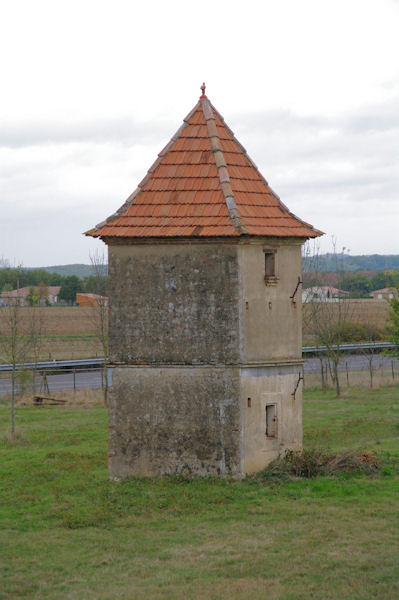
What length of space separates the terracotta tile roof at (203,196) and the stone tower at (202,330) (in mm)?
36

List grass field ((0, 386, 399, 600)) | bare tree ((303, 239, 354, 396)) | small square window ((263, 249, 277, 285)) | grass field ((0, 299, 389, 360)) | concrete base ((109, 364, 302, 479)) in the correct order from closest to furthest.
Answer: grass field ((0, 386, 399, 600)) → concrete base ((109, 364, 302, 479)) → small square window ((263, 249, 277, 285)) → bare tree ((303, 239, 354, 396)) → grass field ((0, 299, 389, 360))

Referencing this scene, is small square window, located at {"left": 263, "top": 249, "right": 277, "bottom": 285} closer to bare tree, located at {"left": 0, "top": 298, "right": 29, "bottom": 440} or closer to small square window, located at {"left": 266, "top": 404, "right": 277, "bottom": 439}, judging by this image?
small square window, located at {"left": 266, "top": 404, "right": 277, "bottom": 439}

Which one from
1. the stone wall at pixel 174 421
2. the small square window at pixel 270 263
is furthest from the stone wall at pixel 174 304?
the small square window at pixel 270 263

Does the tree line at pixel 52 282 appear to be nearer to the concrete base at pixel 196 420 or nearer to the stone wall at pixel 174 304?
the stone wall at pixel 174 304

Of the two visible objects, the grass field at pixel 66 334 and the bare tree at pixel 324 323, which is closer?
the bare tree at pixel 324 323

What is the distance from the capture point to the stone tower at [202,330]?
16078 mm

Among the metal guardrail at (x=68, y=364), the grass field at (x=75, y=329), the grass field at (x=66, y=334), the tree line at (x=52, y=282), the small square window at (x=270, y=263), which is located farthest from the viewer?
the tree line at (x=52, y=282)

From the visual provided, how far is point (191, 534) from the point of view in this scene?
1290 cm

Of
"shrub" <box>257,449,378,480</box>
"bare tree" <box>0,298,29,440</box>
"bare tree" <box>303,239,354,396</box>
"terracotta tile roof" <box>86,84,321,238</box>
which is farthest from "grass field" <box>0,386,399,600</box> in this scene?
"bare tree" <box>303,239,354,396</box>

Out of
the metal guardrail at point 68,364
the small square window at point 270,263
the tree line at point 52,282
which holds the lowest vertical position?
the metal guardrail at point 68,364

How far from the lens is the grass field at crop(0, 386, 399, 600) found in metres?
10.5

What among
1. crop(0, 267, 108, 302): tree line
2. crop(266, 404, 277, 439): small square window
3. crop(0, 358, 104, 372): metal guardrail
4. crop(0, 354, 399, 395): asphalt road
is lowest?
crop(0, 354, 399, 395): asphalt road

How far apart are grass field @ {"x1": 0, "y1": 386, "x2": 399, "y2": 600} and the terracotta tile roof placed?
5.03 m

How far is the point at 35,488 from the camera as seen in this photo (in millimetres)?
16328
